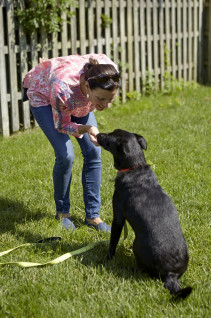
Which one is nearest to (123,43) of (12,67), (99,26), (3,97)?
(99,26)

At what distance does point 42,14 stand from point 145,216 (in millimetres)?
4853

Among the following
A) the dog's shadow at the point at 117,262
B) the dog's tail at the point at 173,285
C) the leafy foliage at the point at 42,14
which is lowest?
the dog's shadow at the point at 117,262

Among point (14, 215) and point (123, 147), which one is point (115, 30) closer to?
point (14, 215)

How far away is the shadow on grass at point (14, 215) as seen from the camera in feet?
14.6

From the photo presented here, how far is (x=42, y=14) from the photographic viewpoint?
24.0 ft

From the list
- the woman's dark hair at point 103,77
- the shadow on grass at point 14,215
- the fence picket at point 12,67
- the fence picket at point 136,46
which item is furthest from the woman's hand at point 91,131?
the fence picket at point 136,46

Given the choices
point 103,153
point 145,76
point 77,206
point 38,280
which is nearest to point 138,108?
point 145,76

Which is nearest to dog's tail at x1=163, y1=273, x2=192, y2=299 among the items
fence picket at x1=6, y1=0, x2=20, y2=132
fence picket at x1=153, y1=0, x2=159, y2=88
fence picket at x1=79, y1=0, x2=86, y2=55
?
fence picket at x1=6, y1=0, x2=20, y2=132

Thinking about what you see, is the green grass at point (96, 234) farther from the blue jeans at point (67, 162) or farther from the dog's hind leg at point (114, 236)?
the blue jeans at point (67, 162)

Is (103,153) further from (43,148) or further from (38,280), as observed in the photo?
(38,280)

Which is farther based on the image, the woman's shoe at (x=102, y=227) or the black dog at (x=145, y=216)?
the woman's shoe at (x=102, y=227)

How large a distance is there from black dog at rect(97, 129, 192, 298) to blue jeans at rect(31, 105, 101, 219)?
715mm

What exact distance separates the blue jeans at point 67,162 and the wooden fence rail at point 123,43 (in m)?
3.07

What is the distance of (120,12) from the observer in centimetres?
902
